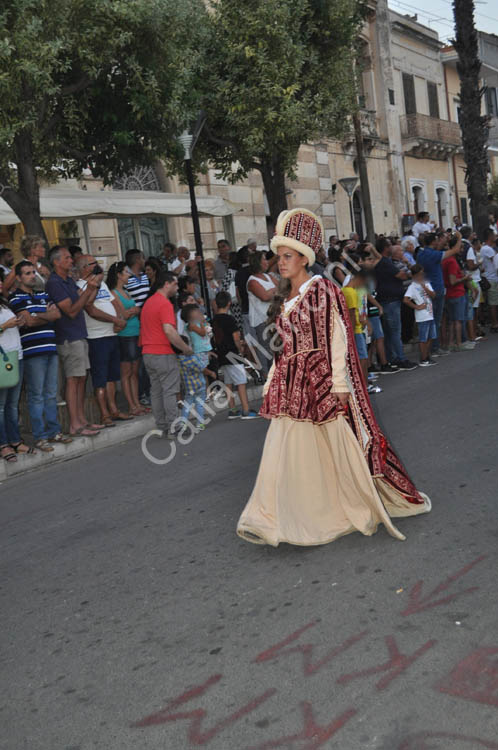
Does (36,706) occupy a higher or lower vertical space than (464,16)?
lower

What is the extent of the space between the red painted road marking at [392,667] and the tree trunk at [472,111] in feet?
61.8

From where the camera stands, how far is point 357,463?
4871 mm

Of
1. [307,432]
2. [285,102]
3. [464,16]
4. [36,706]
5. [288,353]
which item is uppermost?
[464,16]

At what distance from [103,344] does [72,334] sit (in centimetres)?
57

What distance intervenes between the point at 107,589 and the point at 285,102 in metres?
12.4

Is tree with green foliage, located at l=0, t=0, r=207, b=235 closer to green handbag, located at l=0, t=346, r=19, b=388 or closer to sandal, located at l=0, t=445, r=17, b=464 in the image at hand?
green handbag, located at l=0, t=346, r=19, b=388

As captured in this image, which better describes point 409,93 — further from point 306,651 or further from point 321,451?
point 306,651

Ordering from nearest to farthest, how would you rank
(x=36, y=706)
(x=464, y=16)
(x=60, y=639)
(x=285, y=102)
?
(x=36, y=706) < (x=60, y=639) < (x=285, y=102) < (x=464, y=16)

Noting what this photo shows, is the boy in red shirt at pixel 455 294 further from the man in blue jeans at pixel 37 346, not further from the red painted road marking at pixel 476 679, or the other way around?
the red painted road marking at pixel 476 679

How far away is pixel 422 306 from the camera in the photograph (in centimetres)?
1258

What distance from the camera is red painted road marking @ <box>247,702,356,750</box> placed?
2.84 meters

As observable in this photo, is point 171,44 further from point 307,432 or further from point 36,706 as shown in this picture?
point 36,706

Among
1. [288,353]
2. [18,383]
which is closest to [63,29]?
[18,383]

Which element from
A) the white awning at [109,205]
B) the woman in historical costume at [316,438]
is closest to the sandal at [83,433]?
the white awning at [109,205]
